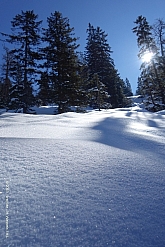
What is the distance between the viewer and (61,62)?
11680 mm

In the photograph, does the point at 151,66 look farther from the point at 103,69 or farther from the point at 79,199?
the point at 79,199

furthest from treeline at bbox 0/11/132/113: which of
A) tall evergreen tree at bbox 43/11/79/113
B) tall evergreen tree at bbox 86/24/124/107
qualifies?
tall evergreen tree at bbox 86/24/124/107

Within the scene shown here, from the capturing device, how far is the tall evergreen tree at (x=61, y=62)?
11227 mm

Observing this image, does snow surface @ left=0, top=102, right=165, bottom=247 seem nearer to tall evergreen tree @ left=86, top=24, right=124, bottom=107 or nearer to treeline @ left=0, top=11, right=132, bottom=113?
treeline @ left=0, top=11, right=132, bottom=113

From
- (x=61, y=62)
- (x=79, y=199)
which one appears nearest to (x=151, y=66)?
(x=61, y=62)

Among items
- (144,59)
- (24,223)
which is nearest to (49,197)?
(24,223)

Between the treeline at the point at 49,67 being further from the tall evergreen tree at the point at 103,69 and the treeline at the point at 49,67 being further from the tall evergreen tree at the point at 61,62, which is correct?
the tall evergreen tree at the point at 103,69

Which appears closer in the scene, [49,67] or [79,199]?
[79,199]

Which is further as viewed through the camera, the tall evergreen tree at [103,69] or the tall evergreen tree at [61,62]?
the tall evergreen tree at [103,69]

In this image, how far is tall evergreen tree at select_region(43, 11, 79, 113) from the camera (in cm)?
1123

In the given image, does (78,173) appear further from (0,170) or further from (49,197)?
(0,170)

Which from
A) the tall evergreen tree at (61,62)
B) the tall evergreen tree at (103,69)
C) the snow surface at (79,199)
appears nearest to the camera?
the snow surface at (79,199)

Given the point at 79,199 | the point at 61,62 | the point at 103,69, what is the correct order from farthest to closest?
the point at 103,69
the point at 61,62
the point at 79,199

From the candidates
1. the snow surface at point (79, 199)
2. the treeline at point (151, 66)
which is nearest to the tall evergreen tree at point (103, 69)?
the treeline at point (151, 66)
